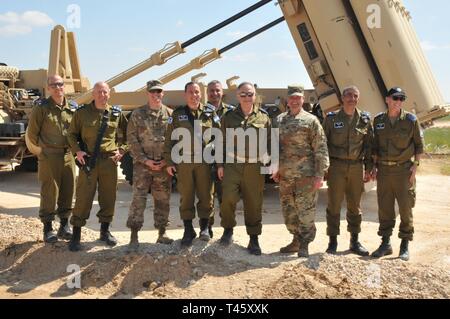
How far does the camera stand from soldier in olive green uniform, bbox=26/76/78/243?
504 centimetres

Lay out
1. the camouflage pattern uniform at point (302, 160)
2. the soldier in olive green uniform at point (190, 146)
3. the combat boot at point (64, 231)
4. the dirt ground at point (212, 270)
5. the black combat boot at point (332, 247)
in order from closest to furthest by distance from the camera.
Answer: the dirt ground at point (212, 270)
the camouflage pattern uniform at point (302, 160)
the soldier in olive green uniform at point (190, 146)
the black combat boot at point (332, 247)
the combat boot at point (64, 231)

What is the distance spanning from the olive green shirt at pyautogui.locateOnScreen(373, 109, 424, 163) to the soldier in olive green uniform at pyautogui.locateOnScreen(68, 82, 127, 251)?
262cm

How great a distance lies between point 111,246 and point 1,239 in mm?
1247

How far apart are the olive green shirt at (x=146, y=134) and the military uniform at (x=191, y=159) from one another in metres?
0.15

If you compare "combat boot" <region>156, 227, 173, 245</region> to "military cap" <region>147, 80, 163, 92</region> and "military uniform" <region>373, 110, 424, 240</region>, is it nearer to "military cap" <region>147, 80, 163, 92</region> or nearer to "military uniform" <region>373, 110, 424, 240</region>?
"military cap" <region>147, 80, 163, 92</region>

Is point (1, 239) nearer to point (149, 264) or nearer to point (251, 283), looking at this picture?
point (149, 264)

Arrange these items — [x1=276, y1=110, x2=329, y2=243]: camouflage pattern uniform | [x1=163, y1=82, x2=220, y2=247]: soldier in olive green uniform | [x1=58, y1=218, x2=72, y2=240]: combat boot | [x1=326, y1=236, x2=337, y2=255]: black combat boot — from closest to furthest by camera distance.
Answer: [x1=276, y1=110, x2=329, y2=243]: camouflage pattern uniform
[x1=163, y1=82, x2=220, y2=247]: soldier in olive green uniform
[x1=326, y1=236, x2=337, y2=255]: black combat boot
[x1=58, y1=218, x2=72, y2=240]: combat boot

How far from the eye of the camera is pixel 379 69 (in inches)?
271

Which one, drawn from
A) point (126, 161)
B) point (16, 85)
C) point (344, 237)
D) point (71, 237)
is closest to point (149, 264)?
point (71, 237)

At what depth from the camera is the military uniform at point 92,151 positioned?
4.82 m

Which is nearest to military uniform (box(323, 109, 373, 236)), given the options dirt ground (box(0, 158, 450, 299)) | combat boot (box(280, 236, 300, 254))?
combat boot (box(280, 236, 300, 254))

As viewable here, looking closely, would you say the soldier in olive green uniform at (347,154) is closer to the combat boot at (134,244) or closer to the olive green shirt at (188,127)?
the olive green shirt at (188,127)

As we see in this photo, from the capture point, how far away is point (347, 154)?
4.73 meters

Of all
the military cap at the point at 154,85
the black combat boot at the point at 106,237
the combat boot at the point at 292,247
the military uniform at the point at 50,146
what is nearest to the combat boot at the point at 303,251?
the combat boot at the point at 292,247
